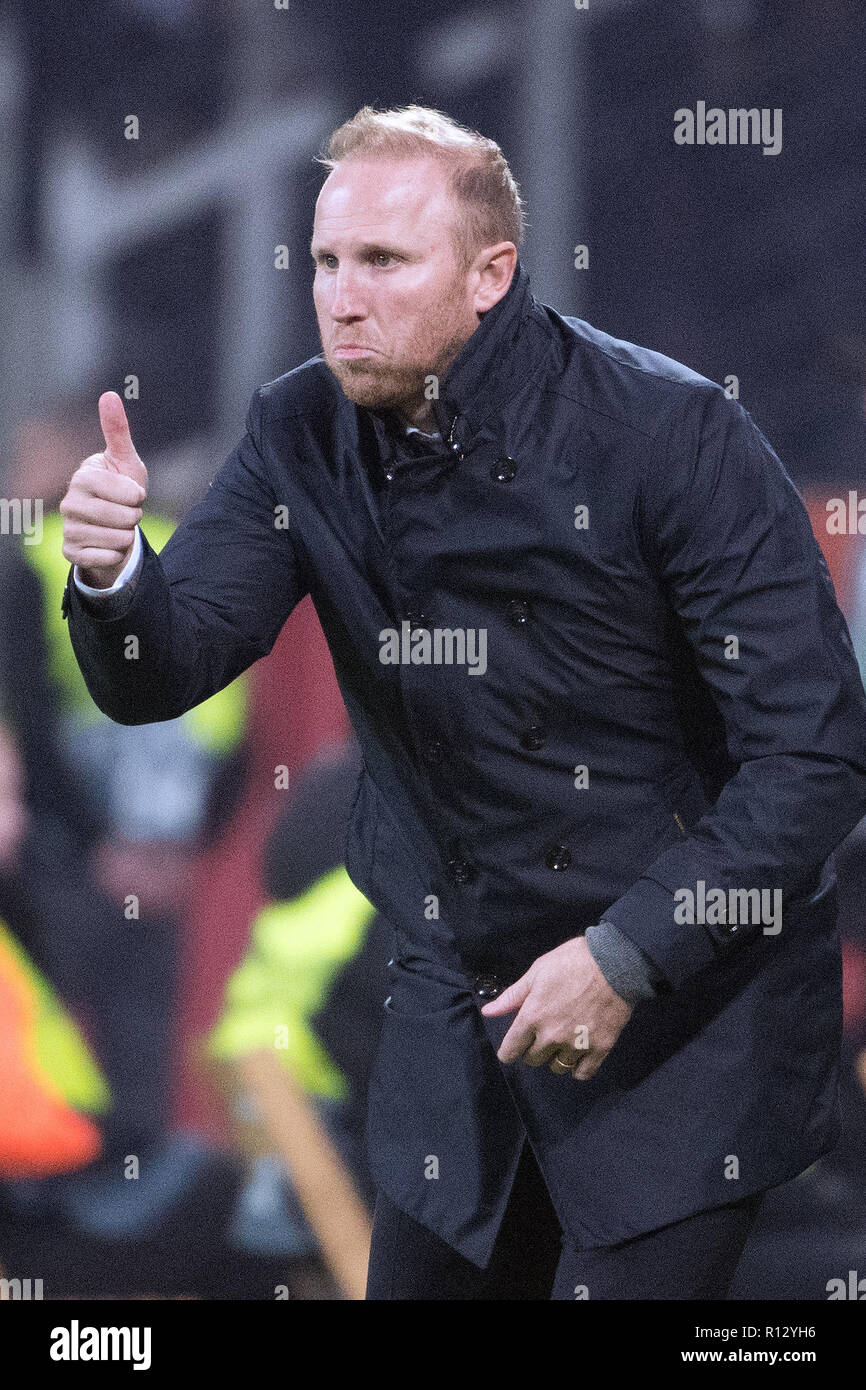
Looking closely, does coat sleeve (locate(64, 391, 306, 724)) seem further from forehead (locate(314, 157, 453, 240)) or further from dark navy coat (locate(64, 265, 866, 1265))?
forehead (locate(314, 157, 453, 240))

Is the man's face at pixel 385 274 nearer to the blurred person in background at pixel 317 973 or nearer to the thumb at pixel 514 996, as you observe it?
the thumb at pixel 514 996

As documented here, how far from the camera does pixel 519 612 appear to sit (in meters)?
1.69

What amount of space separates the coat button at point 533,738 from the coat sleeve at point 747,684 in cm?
18

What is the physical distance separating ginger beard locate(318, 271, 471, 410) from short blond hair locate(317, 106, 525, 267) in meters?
0.06

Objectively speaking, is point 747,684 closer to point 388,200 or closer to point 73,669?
point 388,200

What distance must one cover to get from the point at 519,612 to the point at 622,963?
0.37 metres

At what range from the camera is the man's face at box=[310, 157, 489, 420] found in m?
1.66

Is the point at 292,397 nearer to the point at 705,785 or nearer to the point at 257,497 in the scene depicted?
the point at 257,497

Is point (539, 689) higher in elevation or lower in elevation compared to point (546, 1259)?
higher

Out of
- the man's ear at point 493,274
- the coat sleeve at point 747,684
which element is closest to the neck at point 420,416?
the man's ear at point 493,274

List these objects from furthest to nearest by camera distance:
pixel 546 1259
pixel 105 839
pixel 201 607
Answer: pixel 105 839, pixel 546 1259, pixel 201 607

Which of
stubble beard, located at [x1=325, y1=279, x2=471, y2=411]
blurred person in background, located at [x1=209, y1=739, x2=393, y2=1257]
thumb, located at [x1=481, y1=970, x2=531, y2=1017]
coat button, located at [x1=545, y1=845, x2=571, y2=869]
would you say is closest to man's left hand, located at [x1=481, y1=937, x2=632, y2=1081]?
thumb, located at [x1=481, y1=970, x2=531, y2=1017]

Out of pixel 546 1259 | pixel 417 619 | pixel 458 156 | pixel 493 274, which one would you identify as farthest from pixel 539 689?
pixel 546 1259
